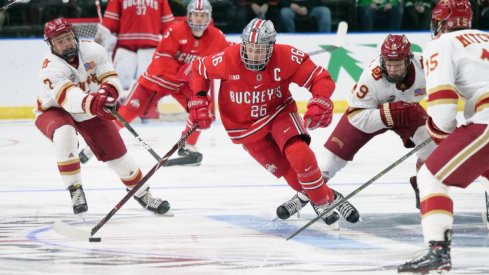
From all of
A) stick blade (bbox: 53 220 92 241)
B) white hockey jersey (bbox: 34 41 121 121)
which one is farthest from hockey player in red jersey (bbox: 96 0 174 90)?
stick blade (bbox: 53 220 92 241)

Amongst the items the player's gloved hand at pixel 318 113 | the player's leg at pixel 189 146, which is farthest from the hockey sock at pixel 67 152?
the player's leg at pixel 189 146

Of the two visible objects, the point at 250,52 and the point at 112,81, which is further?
the point at 112,81

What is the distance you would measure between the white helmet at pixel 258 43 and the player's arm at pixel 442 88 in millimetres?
1105

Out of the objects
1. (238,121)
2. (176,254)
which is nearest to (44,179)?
(238,121)

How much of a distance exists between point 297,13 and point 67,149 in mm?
4794

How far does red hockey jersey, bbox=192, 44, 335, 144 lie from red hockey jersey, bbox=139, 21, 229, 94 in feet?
7.45

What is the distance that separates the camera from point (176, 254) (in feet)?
13.7

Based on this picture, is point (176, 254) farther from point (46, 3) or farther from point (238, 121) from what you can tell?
point (46, 3)

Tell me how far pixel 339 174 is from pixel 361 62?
3002 mm

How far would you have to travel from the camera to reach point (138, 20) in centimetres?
904

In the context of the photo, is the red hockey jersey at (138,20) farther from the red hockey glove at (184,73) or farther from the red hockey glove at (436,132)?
the red hockey glove at (436,132)

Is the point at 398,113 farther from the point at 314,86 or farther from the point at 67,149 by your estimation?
the point at 67,149

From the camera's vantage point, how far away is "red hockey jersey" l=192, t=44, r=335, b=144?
465 cm

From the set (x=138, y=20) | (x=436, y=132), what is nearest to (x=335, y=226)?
(x=436, y=132)
